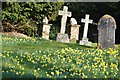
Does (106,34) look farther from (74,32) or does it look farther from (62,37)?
(74,32)

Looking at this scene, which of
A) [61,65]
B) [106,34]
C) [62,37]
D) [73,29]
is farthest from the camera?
[73,29]

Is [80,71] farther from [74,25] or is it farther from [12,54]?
[74,25]

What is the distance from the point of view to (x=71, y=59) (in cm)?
1167


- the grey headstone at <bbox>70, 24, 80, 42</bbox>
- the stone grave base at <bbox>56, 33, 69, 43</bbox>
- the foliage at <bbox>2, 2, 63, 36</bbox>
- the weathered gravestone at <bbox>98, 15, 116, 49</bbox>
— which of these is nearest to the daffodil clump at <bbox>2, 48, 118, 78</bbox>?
the weathered gravestone at <bbox>98, 15, 116, 49</bbox>

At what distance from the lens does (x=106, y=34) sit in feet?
57.2

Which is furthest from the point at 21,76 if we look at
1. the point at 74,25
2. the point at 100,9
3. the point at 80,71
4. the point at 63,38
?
the point at 100,9

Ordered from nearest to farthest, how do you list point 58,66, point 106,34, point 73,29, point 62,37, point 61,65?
point 58,66 < point 61,65 < point 106,34 < point 62,37 < point 73,29

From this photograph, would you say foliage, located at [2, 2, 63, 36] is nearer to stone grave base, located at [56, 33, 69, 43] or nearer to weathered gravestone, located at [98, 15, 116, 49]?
stone grave base, located at [56, 33, 69, 43]

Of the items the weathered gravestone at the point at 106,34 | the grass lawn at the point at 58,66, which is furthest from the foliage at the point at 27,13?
the grass lawn at the point at 58,66

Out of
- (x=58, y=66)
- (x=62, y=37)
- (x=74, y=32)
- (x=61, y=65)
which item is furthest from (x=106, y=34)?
(x=74, y=32)

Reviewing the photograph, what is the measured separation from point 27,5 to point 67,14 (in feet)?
17.0

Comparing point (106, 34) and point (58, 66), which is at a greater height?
point (106, 34)

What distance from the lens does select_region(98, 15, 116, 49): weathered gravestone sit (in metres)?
17.1

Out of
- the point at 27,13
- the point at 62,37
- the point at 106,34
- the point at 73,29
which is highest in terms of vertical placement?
the point at 27,13
